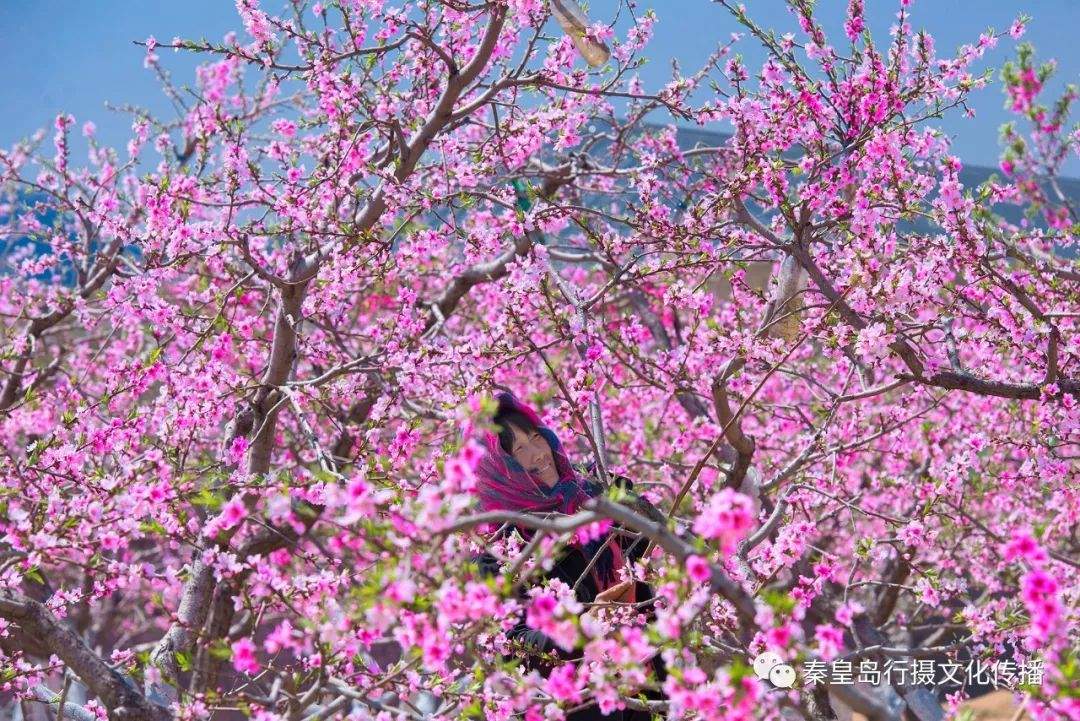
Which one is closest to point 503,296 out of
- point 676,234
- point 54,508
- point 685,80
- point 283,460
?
point 676,234

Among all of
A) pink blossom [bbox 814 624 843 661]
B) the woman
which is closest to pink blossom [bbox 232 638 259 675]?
the woman

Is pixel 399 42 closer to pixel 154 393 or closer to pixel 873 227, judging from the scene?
pixel 873 227

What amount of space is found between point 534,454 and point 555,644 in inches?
35.0

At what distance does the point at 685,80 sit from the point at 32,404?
16.0ft

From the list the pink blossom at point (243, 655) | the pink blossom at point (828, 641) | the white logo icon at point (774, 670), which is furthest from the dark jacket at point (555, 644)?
the pink blossom at point (828, 641)

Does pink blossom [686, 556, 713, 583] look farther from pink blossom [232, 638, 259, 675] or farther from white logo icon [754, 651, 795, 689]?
pink blossom [232, 638, 259, 675]

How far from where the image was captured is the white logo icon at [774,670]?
329 cm

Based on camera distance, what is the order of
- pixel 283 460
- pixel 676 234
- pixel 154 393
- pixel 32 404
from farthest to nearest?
pixel 154 393
pixel 283 460
pixel 32 404
pixel 676 234

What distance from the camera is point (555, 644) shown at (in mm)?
3557

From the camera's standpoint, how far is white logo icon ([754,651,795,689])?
329 centimetres

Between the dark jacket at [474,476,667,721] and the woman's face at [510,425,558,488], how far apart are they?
1.03ft

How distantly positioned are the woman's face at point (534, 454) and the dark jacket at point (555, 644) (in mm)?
313

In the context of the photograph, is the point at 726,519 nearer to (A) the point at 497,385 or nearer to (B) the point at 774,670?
(B) the point at 774,670

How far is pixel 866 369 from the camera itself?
16.5 ft
